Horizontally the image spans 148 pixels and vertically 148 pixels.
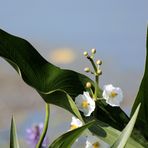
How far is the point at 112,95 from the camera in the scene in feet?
2.45

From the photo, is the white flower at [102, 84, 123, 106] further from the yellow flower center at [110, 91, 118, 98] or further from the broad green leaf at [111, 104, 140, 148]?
the broad green leaf at [111, 104, 140, 148]

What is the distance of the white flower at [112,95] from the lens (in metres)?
0.74

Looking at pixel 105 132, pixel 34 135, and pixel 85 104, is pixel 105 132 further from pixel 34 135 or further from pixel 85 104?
pixel 34 135

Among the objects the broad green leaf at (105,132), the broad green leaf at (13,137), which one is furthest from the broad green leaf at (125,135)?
the broad green leaf at (13,137)

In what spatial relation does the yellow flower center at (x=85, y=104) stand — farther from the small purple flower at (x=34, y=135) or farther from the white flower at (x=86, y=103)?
the small purple flower at (x=34, y=135)

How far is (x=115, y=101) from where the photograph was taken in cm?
76

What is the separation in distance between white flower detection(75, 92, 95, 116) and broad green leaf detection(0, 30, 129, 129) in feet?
0.06

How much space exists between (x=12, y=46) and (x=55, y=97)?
0.10 m

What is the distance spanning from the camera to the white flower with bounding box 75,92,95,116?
72cm

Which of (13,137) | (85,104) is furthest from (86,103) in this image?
(13,137)

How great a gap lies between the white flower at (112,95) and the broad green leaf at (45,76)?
0.05 feet

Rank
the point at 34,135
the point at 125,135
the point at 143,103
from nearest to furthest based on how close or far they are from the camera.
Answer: the point at 125,135 → the point at 143,103 → the point at 34,135

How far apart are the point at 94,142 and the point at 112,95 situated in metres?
0.08

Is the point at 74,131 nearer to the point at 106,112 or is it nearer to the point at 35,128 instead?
the point at 106,112
